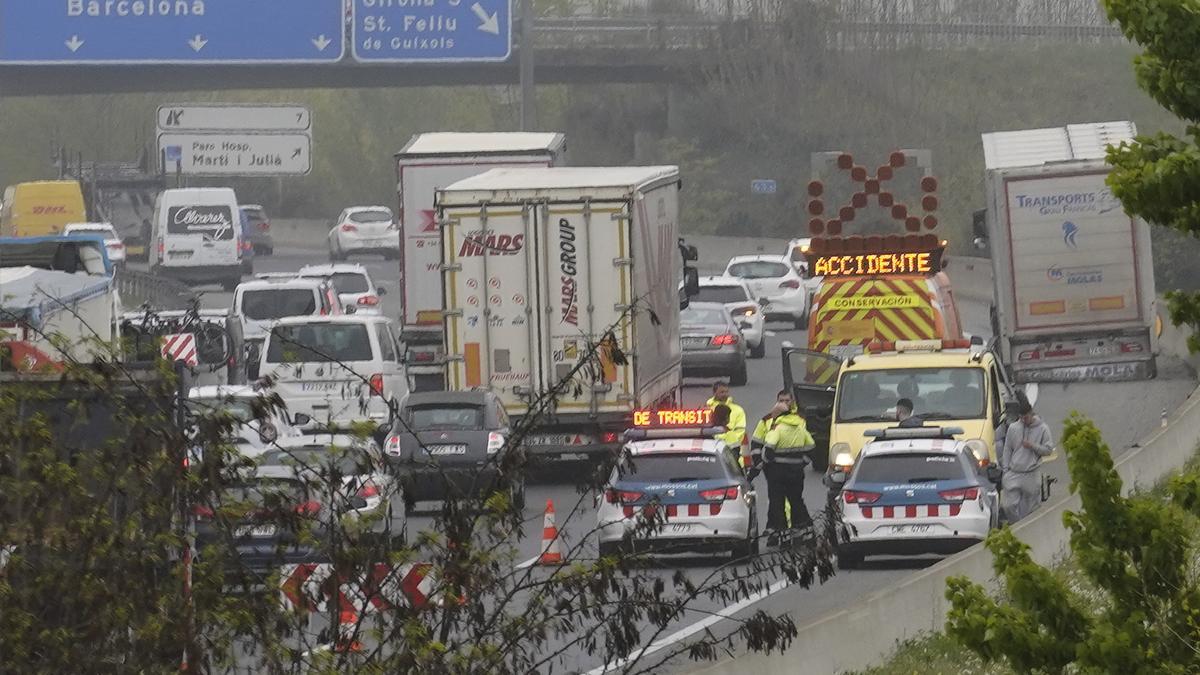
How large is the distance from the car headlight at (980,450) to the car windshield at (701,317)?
46.6 feet

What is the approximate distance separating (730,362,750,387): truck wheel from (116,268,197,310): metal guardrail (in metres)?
15.0

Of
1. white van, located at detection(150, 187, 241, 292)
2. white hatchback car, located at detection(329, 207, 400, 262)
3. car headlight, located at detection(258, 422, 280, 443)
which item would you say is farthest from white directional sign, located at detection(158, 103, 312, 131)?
car headlight, located at detection(258, 422, 280, 443)

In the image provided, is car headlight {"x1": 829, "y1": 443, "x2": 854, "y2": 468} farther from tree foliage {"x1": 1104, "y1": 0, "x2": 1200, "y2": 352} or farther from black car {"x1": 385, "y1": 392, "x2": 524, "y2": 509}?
tree foliage {"x1": 1104, "y1": 0, "x2": 1200, "y2": 352}

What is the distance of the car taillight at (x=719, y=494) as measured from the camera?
23047mm

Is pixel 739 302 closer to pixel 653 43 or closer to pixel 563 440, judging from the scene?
pixel 563 440

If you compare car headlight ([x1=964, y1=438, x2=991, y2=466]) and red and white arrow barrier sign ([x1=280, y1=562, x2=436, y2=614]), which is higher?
red and white arrow barrier sign ([x1=280, y1=562, x2=436, y2=614])

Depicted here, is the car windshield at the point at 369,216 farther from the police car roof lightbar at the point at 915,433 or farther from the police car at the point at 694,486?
the police car roof lightbar at the point at 915,433

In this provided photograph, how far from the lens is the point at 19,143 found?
10544 cm

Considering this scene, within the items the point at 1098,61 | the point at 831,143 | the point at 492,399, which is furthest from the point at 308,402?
the point at 1098,61

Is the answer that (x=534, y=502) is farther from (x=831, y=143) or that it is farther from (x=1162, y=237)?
(x=831, y=143)

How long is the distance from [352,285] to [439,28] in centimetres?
1267

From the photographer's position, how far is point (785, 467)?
24.2m

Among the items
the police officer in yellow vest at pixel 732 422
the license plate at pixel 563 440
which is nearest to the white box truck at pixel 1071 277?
the license plate at pixel 563 440

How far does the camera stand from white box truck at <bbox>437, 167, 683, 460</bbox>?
93.6 ft
